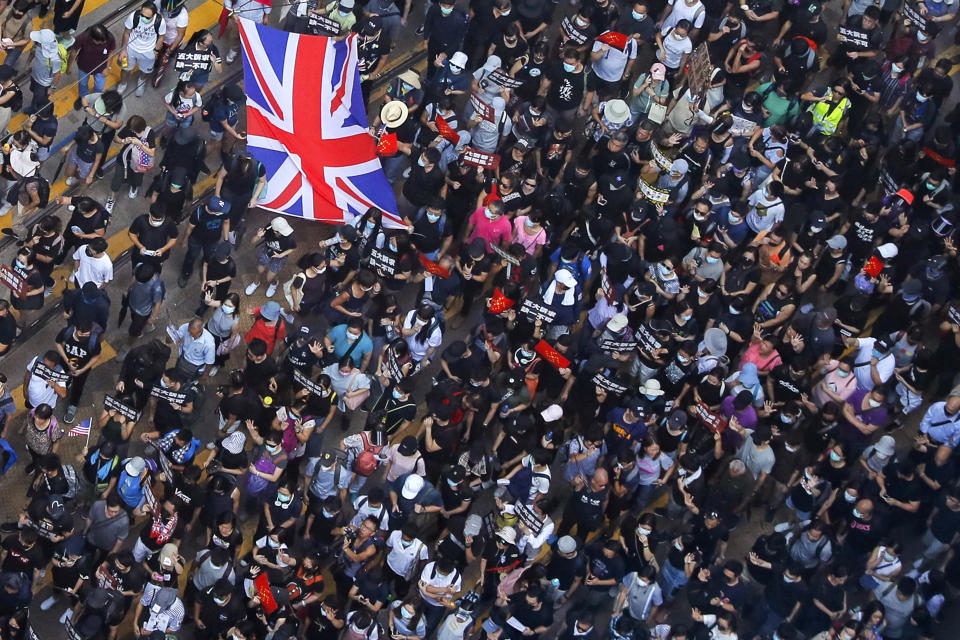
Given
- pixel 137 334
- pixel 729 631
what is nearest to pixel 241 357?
pixel 137 334

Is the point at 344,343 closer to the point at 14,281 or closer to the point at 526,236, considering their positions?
the point at 526,236

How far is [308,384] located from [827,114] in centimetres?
777

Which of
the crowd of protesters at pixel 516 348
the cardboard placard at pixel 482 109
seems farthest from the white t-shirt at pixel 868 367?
the cardboard placard at pixel 482 109

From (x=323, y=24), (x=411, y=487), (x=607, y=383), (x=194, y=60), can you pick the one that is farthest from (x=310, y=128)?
(x=411, y=487)

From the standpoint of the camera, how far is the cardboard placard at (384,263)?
21219 millimetres

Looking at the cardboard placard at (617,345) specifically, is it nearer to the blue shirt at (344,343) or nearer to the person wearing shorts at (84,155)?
the blue shirt at (344,343)

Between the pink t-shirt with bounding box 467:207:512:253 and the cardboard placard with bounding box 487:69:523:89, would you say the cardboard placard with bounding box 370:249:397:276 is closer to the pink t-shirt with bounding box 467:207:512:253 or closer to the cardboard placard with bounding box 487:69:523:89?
the pink t-shirt with bounding box 467:207:512:253

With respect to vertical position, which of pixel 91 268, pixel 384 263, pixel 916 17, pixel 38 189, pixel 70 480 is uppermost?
pixel 916 17

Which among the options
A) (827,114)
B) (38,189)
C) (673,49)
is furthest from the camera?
(673,49)

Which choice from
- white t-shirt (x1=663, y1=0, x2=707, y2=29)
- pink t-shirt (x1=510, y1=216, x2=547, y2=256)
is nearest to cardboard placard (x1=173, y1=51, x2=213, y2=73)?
pink t-shirt (x1=510, y1=216, x2=547, y2=256)

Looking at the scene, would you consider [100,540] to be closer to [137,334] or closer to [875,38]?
[137,334]

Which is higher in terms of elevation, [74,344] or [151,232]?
[151,232]

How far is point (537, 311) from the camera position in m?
20.7

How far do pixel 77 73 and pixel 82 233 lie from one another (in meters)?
3.07
